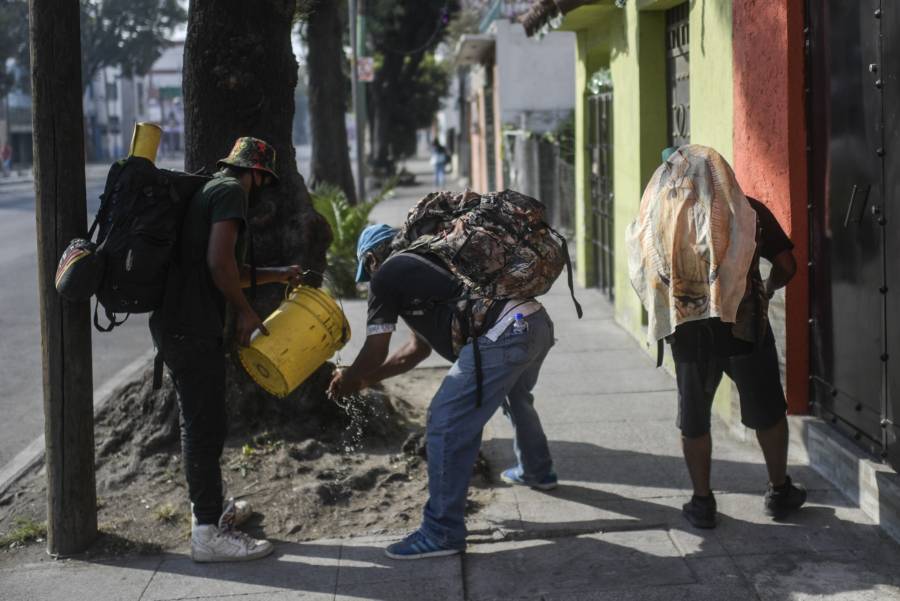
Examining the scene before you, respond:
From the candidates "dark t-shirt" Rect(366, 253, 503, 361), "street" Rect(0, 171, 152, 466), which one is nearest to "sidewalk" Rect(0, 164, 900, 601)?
"dark t-shirt" Rect(366, 253, 503, 361)

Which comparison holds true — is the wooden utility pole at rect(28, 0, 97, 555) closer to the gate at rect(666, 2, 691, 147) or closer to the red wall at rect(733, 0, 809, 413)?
the red wall at rect(733, 0, 809, 413)

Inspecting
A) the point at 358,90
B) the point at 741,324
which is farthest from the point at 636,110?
the point at 358,90

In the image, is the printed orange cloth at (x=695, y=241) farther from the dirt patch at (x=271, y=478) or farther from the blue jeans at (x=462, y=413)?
the dirt patch at (x=271, y=478)

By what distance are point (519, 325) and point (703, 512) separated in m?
1.20

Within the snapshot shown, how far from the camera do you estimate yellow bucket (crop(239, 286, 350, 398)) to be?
191 inches

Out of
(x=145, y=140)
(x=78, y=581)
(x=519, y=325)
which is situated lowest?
(x=78, y=581)

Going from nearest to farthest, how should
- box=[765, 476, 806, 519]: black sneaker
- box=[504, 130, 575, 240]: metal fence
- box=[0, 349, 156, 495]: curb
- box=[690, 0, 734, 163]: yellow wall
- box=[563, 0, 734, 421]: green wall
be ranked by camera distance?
box=[765, 476, 806, 519]: black sneaker < box=[0, 349, 156, 495]: curb < box=[690, 0, 734, 163]: yellow wall < box=[563, 0, 734, 421]: green wall < box=[504, 130, 575, 240]: metal fence

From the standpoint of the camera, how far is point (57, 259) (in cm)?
498

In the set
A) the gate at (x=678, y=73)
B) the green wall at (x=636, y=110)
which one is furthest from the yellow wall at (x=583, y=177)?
the gate at (x=678, y=73)

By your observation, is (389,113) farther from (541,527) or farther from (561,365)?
(541,527)

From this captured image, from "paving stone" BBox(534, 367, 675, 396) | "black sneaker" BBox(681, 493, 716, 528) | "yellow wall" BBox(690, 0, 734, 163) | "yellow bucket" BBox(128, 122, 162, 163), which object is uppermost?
"yellow wall" BBox(690, 0, 734, 163)

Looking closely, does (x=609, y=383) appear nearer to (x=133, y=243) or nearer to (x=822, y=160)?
(x=822, y=160)

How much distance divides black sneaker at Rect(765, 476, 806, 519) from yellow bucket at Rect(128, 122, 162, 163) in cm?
297

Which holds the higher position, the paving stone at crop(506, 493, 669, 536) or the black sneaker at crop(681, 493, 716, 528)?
the black sneaker at crop(681, 493, 716, 528)
